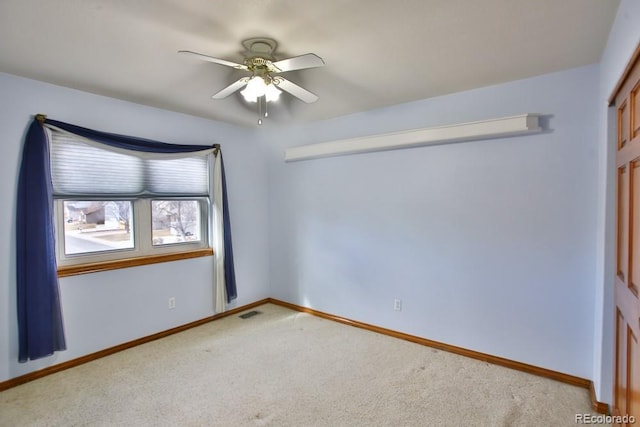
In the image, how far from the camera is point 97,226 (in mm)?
3033

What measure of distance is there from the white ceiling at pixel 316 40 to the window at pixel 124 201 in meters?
0.61

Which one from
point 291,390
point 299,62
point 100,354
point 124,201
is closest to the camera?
point 299,62

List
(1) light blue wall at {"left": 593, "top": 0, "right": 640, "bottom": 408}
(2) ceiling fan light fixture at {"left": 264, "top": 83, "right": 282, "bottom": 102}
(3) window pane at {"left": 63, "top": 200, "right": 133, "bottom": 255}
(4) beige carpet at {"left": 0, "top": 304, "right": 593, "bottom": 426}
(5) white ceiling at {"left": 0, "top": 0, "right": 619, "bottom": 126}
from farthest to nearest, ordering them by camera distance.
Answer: (3) window pane at {"left": 63, "top": 200, "right": 133, "bottom": 255}, (2) ceiling fan light fixture at {"left": 264, "top": 83, "right": 282, "bottom": 102}, (4) beige carpet at {"left": 0, "top": 304, "right": 593, "bottom": 426}, (1) light blue wall at {"left": 593, "top": 0, "right": 640, "bottom": 408}, (5) white ceiling at {"left": 0, "top": 0, "right": 619, "bottom": 126}

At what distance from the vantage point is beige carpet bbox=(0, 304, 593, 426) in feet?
6.82

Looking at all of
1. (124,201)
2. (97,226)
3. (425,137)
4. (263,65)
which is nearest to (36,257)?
(97,226)

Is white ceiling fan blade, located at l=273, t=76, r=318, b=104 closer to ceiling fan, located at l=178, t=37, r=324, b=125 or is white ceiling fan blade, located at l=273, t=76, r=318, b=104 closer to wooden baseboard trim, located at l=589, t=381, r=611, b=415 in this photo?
ceiling fan, located at l=178, t=37, r=324, b=125

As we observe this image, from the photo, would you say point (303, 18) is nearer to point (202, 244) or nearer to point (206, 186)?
point (206, 186)

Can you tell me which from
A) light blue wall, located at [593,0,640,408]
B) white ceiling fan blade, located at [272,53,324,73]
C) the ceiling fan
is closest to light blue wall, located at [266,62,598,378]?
light blue wall, located at [593,0,640,408]

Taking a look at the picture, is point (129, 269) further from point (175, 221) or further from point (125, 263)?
point (175, 221)

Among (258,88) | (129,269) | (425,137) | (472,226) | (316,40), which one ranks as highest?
(316,40)

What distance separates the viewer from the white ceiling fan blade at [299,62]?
71.8 inches

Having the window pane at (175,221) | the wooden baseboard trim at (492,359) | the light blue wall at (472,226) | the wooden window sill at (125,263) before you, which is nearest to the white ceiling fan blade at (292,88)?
the light blue wall at (472,226)

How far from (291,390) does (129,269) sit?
1.94 m

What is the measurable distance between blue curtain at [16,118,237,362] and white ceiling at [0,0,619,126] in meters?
0.63
